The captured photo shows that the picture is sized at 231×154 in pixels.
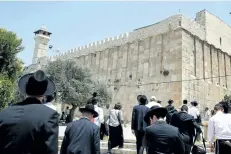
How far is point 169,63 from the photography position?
75.4 feet

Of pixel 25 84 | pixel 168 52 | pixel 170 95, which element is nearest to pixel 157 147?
pixel 25 84

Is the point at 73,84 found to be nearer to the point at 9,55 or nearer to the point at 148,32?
the point at 9,55

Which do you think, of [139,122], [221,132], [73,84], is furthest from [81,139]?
[73,84]

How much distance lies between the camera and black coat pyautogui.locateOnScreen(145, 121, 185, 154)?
302 cm

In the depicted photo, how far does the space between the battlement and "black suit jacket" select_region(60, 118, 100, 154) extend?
21674 mm

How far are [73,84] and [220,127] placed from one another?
17.1 m

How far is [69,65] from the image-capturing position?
2225 centimetres

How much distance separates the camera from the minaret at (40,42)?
37.4 m

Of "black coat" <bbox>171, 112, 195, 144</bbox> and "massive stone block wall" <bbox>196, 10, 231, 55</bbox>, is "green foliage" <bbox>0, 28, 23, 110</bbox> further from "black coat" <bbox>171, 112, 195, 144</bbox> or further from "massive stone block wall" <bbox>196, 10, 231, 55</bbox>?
"massive stone block wall" <bbox>196, 10, 231, 55</bbox>

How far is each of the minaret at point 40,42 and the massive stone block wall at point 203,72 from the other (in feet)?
75.1

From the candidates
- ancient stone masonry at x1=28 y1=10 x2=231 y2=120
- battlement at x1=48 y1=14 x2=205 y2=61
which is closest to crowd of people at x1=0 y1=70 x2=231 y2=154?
ancient stone masonry at x1=28 y1=10 x2=231 y2=120

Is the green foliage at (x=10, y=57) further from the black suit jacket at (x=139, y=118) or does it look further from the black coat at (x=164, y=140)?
the black coat at (x=164, y=140)

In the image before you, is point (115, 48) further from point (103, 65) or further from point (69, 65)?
point (69, 65)

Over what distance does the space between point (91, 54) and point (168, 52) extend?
1103cm
